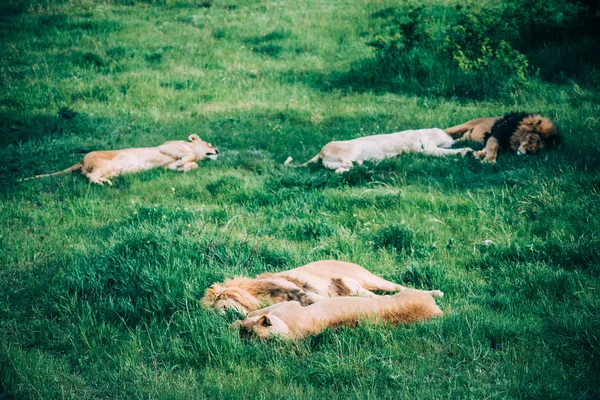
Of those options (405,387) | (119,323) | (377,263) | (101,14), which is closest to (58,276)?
(119,323)

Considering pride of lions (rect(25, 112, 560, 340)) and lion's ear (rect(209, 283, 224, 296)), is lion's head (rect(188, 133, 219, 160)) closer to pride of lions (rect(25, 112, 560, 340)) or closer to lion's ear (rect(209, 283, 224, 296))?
pride of lions (rect(25, 112, 560, 340))

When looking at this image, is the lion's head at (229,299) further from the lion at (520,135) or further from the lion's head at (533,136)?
the lion's head at (533,136)

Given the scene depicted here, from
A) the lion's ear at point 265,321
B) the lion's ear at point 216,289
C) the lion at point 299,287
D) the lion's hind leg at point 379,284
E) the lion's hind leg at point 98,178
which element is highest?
the lion's ear at point 265,321

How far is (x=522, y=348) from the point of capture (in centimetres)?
330

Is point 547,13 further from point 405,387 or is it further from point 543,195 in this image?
point 405,387

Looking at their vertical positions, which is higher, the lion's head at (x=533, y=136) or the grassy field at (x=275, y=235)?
the lion's head at (x=533, y=136)

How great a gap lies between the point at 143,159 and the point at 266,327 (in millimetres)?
6085

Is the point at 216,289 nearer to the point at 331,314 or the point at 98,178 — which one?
the point at 331,314

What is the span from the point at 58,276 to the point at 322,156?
14.3 feet

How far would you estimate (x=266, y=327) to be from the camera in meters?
3.40

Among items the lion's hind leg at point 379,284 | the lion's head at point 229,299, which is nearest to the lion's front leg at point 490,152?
the lion's hind leg at point 379,284

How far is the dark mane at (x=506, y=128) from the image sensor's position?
7918 mm

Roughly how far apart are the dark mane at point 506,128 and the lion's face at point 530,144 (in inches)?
8.9

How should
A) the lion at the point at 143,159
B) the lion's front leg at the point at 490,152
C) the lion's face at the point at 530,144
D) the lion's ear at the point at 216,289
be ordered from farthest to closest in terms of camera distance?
the lion at the point at 143,159 < the lion's front leg at the point at 490,152 < the lion's face at the point at 530,144 < the lion's ear at the point at 216,289
